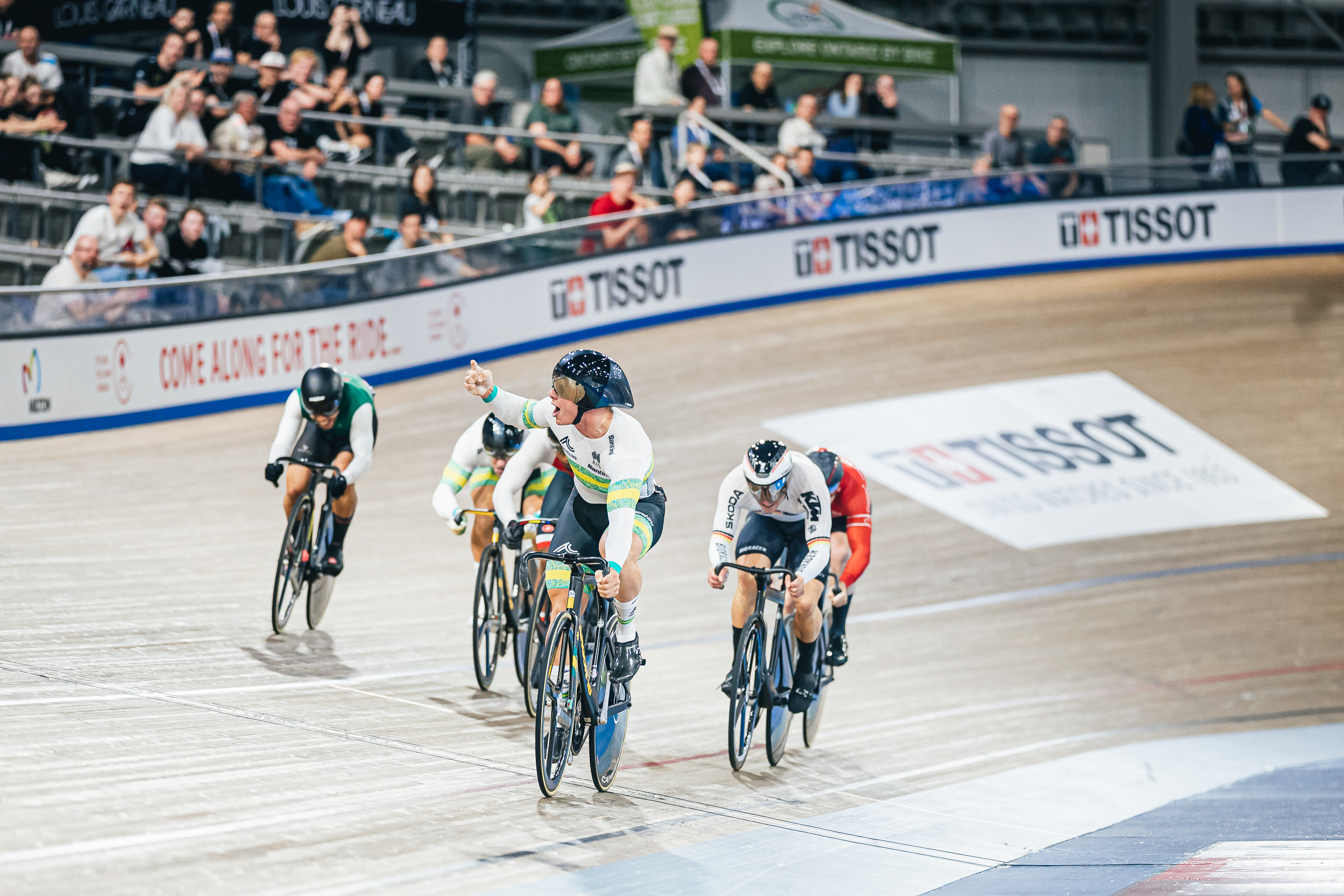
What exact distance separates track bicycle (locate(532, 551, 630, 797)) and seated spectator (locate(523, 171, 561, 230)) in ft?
28.1

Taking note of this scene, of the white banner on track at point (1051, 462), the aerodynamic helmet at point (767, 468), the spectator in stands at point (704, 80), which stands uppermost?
the spectator in stands at point (704, 80)

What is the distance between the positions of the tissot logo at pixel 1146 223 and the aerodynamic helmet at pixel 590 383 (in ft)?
37.8

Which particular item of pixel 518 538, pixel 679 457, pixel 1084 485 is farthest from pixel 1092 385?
pixel 518 538

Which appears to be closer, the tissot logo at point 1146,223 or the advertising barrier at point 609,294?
the advertising barrier at point 609,294

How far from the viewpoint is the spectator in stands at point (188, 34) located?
41.5 feet

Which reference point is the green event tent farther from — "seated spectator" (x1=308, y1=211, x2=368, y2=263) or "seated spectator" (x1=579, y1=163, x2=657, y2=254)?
"seated spectator" (x1=308, y1=211, x2=368, y2=263)

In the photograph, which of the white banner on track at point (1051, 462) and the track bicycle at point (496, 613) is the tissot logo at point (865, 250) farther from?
the track bicycle at point (496, 613)

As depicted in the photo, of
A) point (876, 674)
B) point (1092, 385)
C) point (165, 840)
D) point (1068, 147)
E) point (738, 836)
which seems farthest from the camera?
point (1068, 147)

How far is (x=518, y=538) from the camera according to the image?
5.70m

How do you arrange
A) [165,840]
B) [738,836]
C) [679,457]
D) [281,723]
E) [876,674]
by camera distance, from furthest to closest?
[679,457], [876,674], [281,723], [738,836], [165,840]

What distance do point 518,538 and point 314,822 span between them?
151cm

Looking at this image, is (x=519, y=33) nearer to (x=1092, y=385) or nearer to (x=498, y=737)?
(x=1092, y=385)

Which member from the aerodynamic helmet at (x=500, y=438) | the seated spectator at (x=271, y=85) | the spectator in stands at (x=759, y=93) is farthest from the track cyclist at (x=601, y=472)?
the spectator in stands at (x=759, y=93)

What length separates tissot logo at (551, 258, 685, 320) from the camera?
1313 cm
